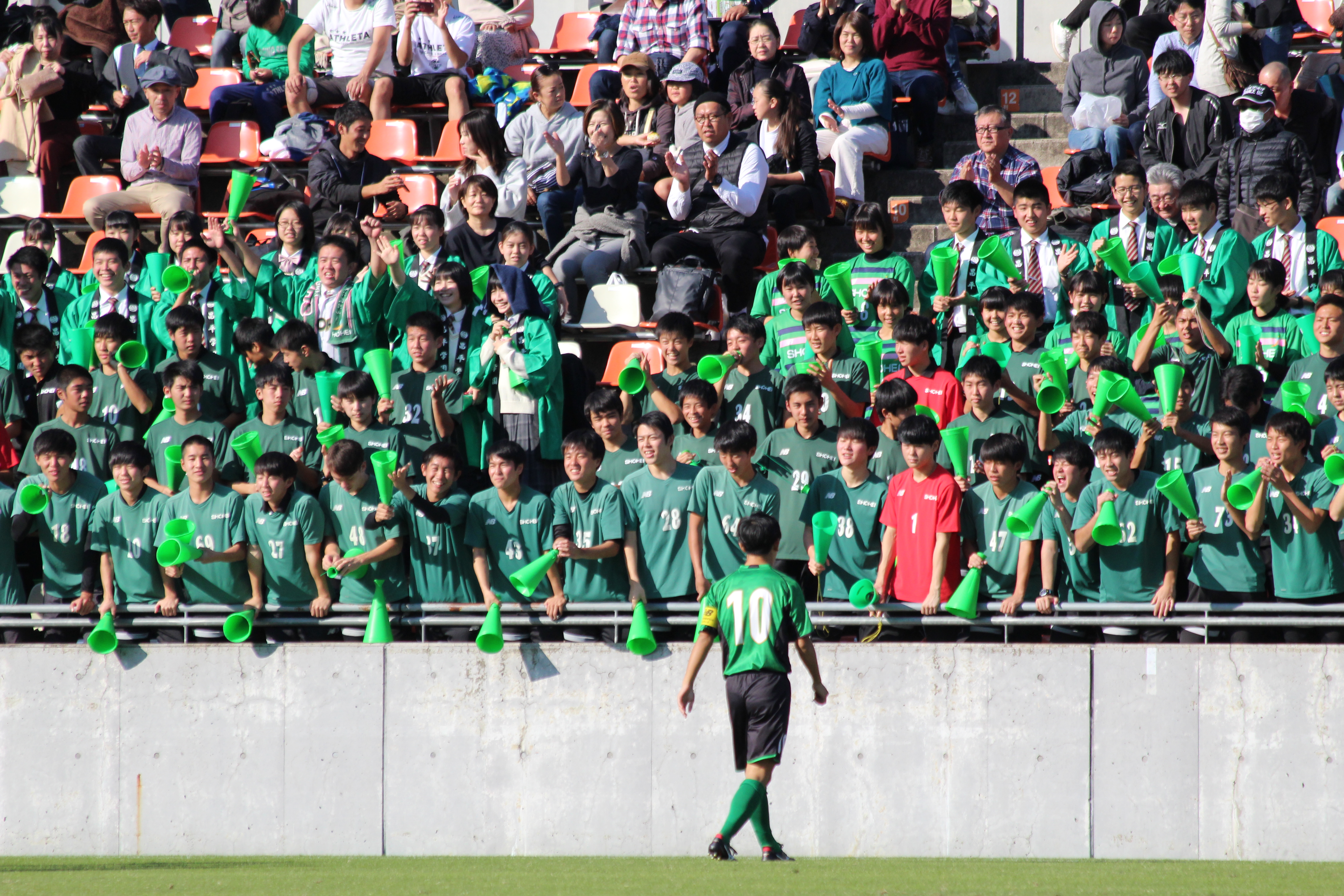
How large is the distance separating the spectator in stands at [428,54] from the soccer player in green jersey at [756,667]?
7115 millimetres

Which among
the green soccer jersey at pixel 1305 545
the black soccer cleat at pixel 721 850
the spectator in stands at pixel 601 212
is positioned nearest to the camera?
the black soccer cleat at pixel 721 850

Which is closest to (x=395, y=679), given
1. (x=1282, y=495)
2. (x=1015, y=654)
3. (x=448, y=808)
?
(x=448, y=808)

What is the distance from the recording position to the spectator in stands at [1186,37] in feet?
37.3

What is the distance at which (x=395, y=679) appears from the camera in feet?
27.5

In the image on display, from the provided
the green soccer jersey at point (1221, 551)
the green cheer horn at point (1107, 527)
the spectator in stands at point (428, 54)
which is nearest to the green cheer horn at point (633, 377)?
the green cheer horn at point (1107, 527)

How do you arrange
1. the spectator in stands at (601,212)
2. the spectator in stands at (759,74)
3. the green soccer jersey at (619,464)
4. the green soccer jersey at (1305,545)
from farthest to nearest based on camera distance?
the spectator in stands at (759,74), the spectator in stands at (601,212), the green soccer jersey at (619,464), the green soccer jersey at (1305,545)

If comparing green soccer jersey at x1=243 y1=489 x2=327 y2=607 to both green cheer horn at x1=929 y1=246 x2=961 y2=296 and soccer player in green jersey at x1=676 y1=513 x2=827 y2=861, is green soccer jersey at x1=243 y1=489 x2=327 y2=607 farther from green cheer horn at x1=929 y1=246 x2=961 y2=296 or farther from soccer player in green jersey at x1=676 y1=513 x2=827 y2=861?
green cheer horn at x1=929 y1=246 x2=961 y2=296

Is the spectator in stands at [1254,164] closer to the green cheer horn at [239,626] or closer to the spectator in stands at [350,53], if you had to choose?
the green cheer horn at [239,626]

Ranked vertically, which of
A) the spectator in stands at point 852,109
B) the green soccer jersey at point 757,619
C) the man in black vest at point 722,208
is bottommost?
the green soccer jersey at point 757,619

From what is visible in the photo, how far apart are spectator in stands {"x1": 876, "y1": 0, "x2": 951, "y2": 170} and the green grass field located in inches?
249

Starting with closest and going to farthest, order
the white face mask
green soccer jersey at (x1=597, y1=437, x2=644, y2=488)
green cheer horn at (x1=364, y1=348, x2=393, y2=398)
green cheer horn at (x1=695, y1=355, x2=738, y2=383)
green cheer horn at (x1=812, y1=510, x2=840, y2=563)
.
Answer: green cheer horn at (x1=812, y1=510, x2=840, y2=563) → green soccer jersey at (x1=597, y1=437, x2=644, y2=488) → green cheer horn at (x1=695, y1=355, x2=738, y2=383) → green cheer horn at (x1=364, y1=348, x2=393, y2=398) → the white face mask

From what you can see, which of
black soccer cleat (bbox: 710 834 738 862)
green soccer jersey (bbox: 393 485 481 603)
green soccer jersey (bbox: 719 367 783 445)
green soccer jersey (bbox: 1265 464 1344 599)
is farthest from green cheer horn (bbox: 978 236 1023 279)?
black soccer cleat (bbox: 710 834 738 862)

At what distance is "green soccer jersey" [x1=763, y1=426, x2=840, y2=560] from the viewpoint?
27.3 ft

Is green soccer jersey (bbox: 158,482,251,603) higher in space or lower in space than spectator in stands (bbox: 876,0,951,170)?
lower
